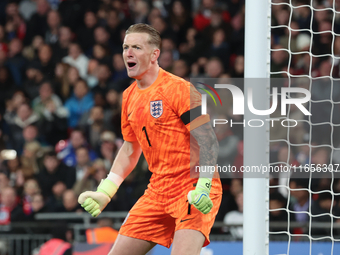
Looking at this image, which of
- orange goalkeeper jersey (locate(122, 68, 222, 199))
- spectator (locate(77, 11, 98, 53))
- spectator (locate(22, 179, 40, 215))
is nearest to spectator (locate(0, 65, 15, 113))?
spectator (locate(77, 11, 98, 53))

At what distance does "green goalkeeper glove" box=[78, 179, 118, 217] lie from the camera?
3496 mm

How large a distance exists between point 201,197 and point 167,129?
21.8 inches

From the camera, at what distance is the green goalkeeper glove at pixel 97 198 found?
11.5 feet

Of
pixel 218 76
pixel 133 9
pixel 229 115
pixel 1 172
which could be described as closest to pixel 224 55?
pixel 218 76

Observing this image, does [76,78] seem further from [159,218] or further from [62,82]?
[159,218]

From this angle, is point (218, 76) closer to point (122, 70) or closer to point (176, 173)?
point (122, 70)

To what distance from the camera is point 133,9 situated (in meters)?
9.17

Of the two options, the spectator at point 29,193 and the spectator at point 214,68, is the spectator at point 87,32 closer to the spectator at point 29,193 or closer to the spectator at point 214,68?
the spectator at point 214,68

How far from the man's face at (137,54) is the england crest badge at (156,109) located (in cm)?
23

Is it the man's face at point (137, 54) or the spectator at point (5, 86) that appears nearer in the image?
the man's face at point (137, 54)

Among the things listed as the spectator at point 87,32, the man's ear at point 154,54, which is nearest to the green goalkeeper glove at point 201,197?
the man's ear at point 154,54

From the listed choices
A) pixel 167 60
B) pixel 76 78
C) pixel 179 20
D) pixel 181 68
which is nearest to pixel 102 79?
pixel 76 78

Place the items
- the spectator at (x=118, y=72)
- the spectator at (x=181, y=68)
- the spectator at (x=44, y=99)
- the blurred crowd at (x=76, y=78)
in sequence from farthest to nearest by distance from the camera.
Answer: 1. the spectator at (x=44, y=99)
2. the spectator at (x=118, y=72)
3. the spectator at (x=181, y=68)
4. the blurred crowd at (x=76, y=78)

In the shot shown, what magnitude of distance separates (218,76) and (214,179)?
4.27 m
